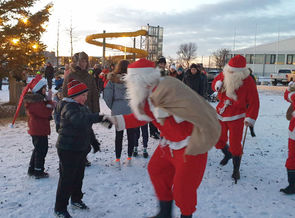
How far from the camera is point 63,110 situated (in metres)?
3.06

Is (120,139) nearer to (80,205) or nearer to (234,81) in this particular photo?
(80,205)

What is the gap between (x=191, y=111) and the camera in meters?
2.29

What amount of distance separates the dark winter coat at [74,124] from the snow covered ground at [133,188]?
3.03 feet

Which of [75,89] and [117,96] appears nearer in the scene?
[75,89]

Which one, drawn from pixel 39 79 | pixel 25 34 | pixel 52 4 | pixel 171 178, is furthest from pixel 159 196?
pixel 52 4

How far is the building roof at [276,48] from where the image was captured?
5681 centimetres

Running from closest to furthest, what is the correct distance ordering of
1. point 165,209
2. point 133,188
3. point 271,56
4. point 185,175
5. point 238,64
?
1. point 185,175
2. point 165,209
3. point 133,188
4. point 238,64
5. point 271,56

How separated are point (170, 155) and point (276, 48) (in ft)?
209

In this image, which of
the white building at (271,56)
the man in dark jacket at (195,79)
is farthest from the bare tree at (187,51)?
the man in dark jacket at (195,79)

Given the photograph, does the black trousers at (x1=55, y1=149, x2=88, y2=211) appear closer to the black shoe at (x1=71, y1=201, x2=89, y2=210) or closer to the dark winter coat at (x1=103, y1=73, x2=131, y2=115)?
the black shoe at (x1=71, y1=201, x2=89, y2=210)

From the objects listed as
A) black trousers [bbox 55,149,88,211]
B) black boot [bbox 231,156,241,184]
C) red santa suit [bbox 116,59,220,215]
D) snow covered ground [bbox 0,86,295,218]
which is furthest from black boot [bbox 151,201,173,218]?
black boot [bbox 231,156,241,184]

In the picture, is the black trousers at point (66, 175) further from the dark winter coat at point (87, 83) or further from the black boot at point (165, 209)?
the dark winter coat at point (87, 83)

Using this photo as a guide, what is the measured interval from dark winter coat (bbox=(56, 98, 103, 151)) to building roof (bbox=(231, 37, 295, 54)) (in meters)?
58.3

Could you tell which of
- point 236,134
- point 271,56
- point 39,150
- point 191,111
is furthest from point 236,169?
point 271,56
